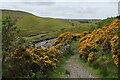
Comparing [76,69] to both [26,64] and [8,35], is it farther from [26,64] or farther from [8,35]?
[8,35]

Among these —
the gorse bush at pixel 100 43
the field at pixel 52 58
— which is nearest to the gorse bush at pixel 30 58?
the field at pixel 52 58

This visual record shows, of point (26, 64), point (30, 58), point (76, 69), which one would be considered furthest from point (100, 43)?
Answer: point (26, 64)

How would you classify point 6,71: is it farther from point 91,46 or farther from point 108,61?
point 91,46

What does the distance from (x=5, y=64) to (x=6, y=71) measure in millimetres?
555

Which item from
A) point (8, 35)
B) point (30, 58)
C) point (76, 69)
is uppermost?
point (8, 35)

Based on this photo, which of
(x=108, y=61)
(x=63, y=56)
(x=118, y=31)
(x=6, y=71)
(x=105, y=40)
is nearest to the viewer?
(x=6, y=71)

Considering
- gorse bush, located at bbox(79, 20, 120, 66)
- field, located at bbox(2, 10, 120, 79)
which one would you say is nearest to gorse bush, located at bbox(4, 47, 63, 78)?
field, located at bbox(2, 10, 120, 79)

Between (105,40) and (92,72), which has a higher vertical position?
(105,40)

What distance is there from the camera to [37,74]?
68.6 ft

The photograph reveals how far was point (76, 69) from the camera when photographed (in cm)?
2522

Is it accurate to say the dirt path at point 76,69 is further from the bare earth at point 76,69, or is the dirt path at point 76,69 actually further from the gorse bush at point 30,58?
the gorse bush at point 30,58

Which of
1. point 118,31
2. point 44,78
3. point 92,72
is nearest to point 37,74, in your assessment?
point 44,78

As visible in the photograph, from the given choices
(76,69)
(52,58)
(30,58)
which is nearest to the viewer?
(30,58)

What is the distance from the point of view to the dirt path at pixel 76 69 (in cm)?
2264
